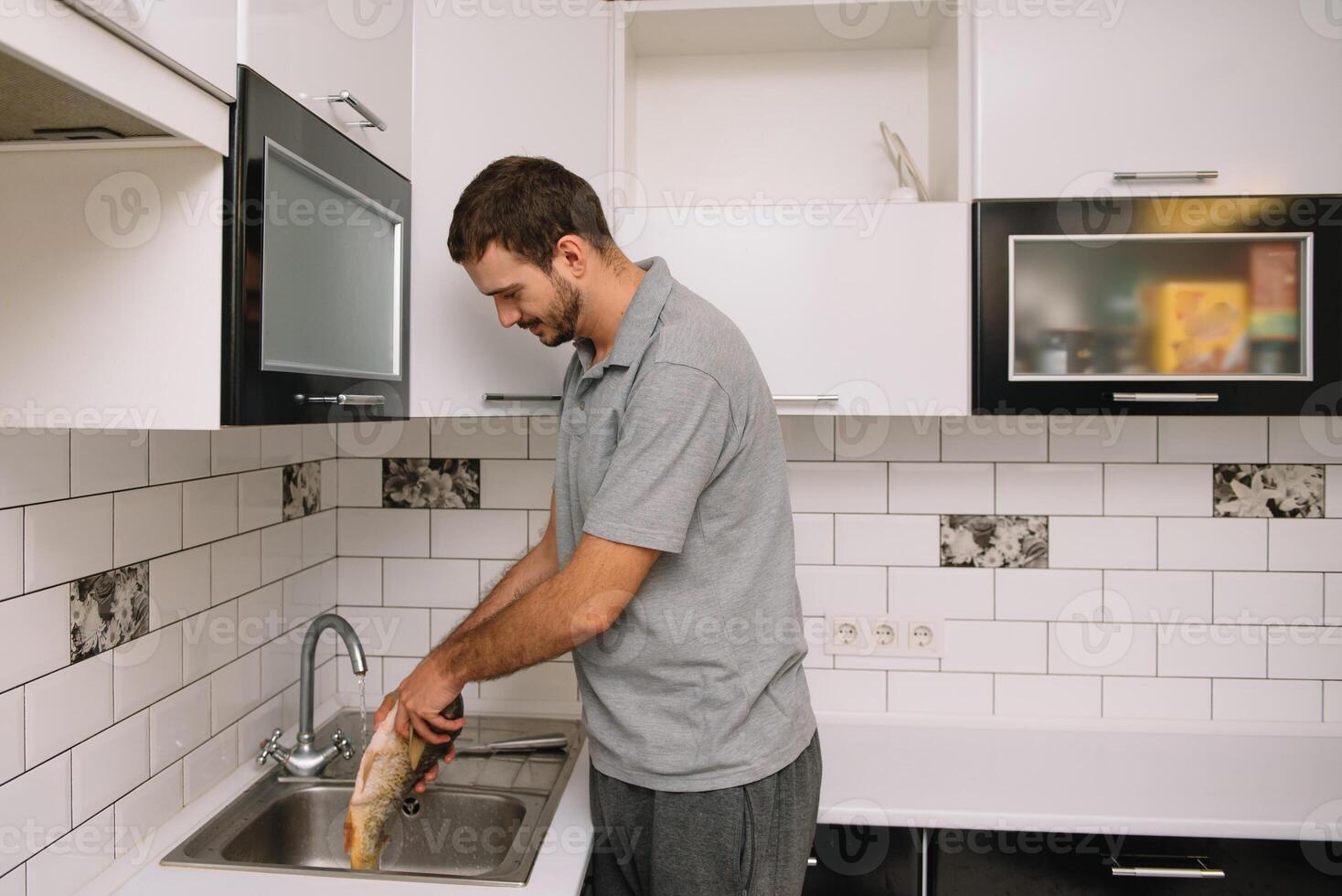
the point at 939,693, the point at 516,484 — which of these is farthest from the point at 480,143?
the point at 939,693

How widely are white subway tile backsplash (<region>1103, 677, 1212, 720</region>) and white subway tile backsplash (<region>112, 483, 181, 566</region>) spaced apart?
178 cm

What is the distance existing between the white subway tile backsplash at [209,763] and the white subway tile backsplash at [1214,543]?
5.98ft

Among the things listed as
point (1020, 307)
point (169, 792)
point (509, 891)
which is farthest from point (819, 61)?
point (169, 792)

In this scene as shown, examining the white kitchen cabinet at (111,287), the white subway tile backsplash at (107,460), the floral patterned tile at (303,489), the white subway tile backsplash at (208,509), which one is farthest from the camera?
the floral patterned tile at (303,489)

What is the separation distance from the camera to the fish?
49.2 inches

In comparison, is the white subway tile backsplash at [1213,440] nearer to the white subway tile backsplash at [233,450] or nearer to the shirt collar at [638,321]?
the shirt collar at [638,321]

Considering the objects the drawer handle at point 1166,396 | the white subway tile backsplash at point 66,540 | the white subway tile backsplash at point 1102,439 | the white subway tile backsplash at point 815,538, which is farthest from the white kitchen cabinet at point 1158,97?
the white subway tile backsplash at point 66,540

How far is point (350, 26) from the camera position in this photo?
118 centimetres

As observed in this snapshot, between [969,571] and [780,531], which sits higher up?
[780,531]

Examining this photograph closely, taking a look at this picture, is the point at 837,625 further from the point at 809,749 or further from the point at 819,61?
the point at 819,61

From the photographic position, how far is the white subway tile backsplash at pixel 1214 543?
1857 millimetres

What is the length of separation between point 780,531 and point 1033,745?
0.87m

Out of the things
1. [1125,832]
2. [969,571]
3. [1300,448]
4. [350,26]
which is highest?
[350,26]

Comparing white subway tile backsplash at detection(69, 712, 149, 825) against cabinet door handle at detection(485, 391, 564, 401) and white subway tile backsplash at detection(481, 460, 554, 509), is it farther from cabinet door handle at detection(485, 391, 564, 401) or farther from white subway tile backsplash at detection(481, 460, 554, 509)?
white subway tile backsplash at detection(481, 460, 554, 509)
